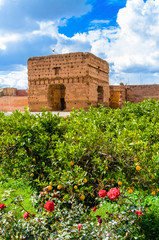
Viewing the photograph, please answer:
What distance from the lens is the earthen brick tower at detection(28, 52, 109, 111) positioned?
1449cm

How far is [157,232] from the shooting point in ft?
9.05

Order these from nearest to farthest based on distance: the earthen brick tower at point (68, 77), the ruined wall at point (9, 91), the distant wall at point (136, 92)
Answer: the earthen brick tower at point (68, 77)
the distant wall at point (136, 92)
the ruined wall at point (9, 91)

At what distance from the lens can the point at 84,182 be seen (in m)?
3.34

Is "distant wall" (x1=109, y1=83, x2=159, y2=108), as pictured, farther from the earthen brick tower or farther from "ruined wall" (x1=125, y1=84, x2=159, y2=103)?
the earthen brick tower

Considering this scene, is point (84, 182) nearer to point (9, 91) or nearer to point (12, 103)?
point (12, 103)

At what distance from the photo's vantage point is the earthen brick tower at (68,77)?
14.5m

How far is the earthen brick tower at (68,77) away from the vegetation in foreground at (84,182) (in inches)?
354

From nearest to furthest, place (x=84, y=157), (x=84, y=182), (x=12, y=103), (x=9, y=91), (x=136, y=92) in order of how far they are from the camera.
→ (x=84, y=182) → (x=84, y=157) → (x=136, y=92) → (x=12, y=103) → (x=9, y=91)

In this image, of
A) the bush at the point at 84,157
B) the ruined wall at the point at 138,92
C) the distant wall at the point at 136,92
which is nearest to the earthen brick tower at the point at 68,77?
the distant wall at the point at 136,92

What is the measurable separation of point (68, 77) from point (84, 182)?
12.1 m

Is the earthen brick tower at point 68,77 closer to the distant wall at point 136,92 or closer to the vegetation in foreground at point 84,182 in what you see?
the distant wall at point 136,92

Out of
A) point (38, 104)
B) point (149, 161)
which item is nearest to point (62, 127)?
point (149, 161)

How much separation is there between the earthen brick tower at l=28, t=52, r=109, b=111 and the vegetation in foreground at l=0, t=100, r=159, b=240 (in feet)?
29.5

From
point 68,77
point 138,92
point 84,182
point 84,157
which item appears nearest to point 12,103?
point 68,77
